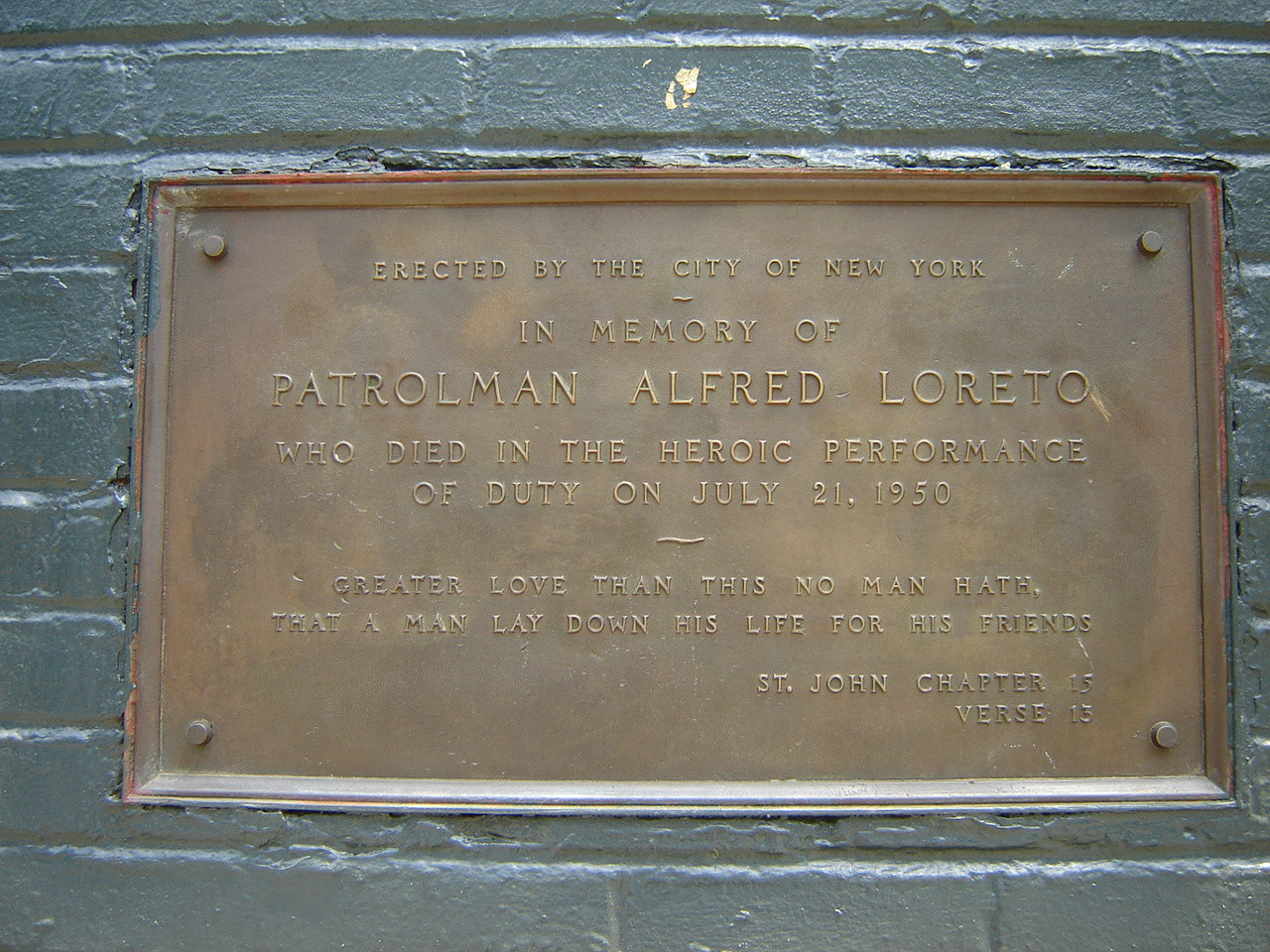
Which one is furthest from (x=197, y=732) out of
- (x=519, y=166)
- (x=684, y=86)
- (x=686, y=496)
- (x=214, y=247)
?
(x=684, y=86)

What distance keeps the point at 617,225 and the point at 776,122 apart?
46 cm

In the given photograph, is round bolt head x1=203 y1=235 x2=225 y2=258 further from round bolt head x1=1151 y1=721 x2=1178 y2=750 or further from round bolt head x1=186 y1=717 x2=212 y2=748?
round bolt head x1=1151 y1=721 x2=1178 y2=750

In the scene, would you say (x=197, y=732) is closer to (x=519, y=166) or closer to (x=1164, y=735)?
(x=519, y=166)

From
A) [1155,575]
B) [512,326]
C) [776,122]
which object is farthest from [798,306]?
[1155,575]

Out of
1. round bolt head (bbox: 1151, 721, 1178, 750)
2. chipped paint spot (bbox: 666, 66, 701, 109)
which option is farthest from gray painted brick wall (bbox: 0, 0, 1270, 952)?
round bolt head (bbox: 1151, 721, 1178, 750)

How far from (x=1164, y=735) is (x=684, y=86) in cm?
186

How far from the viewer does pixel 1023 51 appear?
1.84m

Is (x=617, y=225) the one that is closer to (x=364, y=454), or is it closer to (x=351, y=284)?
(x=351, y=284)

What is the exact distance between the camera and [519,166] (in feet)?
5.99

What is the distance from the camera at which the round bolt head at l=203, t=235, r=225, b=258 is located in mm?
1812

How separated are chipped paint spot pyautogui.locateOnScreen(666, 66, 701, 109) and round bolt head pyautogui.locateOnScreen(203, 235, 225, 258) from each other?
44.0 inches

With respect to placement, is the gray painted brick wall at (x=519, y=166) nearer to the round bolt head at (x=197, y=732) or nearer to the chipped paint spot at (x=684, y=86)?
the chipped paint spot at (x=684, y=86)

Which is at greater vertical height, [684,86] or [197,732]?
[684,86]

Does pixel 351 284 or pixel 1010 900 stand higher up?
pixel 351 284
